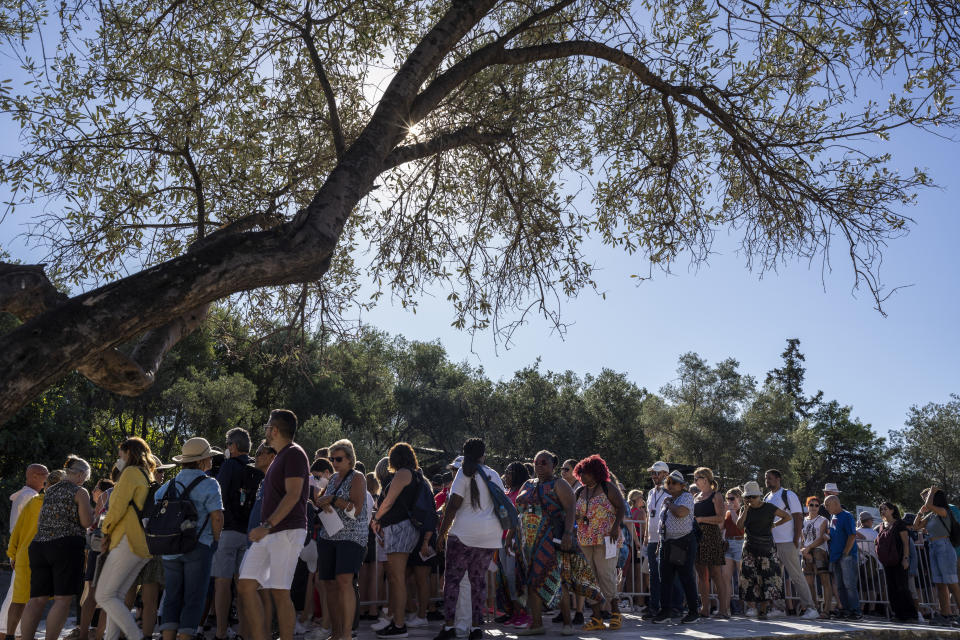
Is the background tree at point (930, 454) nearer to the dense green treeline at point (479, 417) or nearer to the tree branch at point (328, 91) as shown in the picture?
the dense green treeline at point (479, 417)

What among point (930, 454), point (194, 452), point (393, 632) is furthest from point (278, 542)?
point (930, 454)

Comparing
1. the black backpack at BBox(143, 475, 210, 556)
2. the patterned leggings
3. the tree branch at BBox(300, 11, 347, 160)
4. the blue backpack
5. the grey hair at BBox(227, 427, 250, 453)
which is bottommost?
the patterned leggings

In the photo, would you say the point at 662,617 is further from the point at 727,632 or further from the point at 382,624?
the point at 382,624

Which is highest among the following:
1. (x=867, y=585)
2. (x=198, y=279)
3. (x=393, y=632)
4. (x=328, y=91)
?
(x=328, y=91)

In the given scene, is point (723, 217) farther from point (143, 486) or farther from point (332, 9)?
point (143, 486)

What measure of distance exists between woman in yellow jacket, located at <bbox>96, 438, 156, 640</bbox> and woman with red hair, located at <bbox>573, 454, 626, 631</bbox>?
14.9 feet

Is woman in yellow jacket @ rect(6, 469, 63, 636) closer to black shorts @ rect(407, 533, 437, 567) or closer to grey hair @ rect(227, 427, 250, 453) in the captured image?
grey hair @ rect(227, 427, 250, 453)

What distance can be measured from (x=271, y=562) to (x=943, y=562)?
10.4m

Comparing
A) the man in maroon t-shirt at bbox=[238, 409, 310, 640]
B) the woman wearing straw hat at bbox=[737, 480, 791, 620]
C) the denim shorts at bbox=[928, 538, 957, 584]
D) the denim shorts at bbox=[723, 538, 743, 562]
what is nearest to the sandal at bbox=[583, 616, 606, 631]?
the woman wearing straw hat at bbox=[737, 480, 791, 620]

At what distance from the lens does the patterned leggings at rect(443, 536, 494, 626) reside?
6684 mm

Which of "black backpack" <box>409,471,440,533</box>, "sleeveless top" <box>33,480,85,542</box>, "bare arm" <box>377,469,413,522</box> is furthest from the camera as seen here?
"black backpack" <box>409,471,440,533</box>

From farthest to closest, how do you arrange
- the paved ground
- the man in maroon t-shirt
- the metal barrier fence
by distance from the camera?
the metal barrier fence
the paved ground
the man in maroon t-shirt

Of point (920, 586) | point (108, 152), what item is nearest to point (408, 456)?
point (108, 152)

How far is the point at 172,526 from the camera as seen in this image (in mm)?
5785
